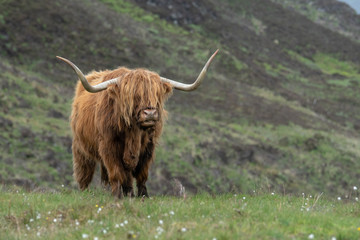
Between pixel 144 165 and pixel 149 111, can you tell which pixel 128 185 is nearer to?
pixel 144 165

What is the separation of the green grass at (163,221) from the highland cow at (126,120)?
3.17 feet

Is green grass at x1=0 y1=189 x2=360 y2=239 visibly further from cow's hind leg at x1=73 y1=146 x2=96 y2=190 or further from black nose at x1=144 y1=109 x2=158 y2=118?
cow's hind leg at x1=73 y1=146 x2=96 y2=190

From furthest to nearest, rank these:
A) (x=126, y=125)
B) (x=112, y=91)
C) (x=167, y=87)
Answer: (x=167, y=87) → (x=112, y=91) → (x=126, y=125)

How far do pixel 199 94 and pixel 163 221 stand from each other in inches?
1330

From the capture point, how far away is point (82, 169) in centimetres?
813

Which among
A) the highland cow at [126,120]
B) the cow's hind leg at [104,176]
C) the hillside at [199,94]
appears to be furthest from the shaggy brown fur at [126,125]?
the hillside at [199,94]

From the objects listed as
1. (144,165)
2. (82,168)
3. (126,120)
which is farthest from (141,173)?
(82,168)

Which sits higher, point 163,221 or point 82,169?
point 163,221

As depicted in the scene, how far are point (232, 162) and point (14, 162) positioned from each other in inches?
474

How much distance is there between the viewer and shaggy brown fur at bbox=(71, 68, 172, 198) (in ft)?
18.9

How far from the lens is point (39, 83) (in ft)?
83.5

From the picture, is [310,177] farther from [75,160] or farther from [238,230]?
[238,230]

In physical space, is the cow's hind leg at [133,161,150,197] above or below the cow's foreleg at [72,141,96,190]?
above

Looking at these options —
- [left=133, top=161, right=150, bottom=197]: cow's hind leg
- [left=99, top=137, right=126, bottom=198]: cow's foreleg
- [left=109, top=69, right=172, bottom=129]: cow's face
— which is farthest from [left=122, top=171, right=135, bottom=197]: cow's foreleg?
[left=109, top=69, right=172, bottom=129]: cow's face
